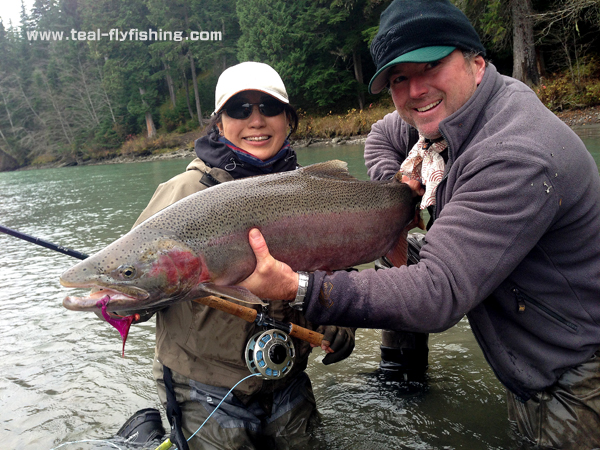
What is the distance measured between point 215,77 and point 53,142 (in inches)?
801

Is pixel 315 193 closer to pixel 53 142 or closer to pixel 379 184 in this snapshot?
pixel 379 184

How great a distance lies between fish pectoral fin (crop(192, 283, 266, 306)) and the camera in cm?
195

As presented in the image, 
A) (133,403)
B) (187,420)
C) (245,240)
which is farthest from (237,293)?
(133,403)

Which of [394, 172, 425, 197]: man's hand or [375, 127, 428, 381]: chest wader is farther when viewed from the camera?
[375, 127, 428, 381]: chest wader

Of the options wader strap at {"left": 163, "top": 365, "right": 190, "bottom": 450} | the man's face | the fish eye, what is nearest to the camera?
the fish eye

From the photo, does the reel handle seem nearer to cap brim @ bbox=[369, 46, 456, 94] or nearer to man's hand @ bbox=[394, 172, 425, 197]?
man's hand @ bbox=[394, 172, 425, 197]

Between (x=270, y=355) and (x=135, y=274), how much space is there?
1005 mm


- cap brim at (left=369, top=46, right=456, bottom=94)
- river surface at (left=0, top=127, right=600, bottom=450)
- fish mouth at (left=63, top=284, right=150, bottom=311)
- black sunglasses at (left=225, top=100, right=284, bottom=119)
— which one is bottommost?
river surface at (left=0, top=127, right=600, bottom=450)

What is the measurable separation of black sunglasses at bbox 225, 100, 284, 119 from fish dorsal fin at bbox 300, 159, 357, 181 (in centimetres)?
58

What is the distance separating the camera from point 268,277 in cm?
202

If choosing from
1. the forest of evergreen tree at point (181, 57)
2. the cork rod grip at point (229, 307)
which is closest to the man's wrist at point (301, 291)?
the cork rod grip at point (229, 307)

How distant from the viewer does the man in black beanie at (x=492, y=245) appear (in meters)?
1.84

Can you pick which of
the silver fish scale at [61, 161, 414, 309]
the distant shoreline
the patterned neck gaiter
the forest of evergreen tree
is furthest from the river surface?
the forest of evergreen tree

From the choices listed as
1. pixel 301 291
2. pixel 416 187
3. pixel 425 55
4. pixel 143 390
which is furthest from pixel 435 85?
pixel 143 390
